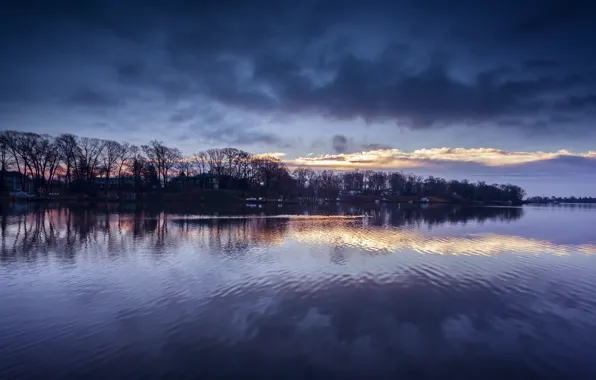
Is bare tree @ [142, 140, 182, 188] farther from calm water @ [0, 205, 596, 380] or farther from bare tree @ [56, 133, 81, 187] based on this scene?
calm water @ [0, 205, 596, 380]

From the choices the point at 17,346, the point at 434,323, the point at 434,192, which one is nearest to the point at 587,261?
the point at 434,323

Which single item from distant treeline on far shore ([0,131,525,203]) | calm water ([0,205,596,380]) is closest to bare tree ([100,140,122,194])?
distant treeline on far shore ([0,131,525,203])

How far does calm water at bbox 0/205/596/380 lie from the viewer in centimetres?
778

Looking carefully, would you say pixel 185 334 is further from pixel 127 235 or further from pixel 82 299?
pixel 127 235

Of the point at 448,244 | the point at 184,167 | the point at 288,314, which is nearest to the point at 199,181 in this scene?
the point at 184,167

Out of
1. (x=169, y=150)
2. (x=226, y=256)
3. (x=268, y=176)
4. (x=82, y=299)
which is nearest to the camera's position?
(x=82, y=299)

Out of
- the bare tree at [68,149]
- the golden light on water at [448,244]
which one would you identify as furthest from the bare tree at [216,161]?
the golden light on water at [448,244]

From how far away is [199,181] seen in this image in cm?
12050

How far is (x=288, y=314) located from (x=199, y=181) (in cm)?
11588

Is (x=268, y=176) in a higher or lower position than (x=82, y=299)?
higher

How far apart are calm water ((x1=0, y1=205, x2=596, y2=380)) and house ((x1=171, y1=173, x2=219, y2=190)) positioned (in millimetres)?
93395

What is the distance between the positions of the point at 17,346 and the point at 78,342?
137 cm

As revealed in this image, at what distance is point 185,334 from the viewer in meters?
9.16

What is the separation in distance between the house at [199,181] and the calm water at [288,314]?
9340cm
